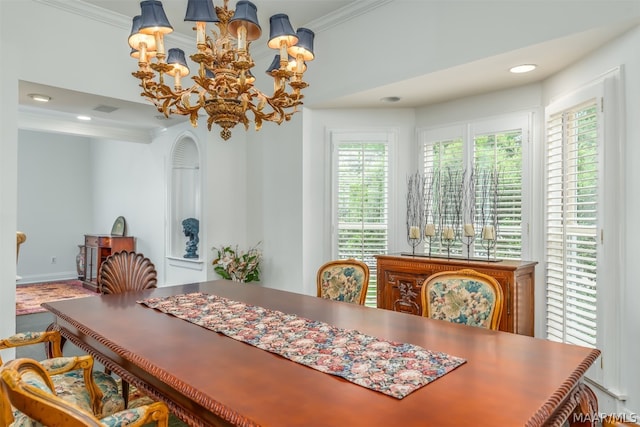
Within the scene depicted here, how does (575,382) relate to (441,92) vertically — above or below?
below

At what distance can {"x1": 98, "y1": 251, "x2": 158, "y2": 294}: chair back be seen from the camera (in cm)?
315

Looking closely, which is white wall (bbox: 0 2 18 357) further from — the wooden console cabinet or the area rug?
the wooden console cabinet

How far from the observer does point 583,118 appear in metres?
2.90

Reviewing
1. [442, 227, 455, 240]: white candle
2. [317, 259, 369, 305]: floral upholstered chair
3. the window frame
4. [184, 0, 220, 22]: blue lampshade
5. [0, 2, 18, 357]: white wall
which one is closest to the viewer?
[184, 0, 220, 22]: blue lampshade

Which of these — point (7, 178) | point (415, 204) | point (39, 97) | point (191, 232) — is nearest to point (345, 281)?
point (415, 204)

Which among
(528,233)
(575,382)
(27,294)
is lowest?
(27,294)

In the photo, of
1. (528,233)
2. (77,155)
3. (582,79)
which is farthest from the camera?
(77,155)

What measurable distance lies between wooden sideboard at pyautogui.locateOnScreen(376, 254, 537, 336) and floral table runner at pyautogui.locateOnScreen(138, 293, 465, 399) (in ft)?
5.16

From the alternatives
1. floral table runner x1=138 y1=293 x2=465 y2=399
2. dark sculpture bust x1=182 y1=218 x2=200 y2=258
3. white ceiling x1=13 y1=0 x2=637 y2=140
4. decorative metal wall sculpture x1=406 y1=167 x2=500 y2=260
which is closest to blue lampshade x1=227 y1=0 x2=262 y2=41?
floral table runner x1=138 y1=293 x2=465 y2=399

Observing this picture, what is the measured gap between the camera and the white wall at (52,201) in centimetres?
784

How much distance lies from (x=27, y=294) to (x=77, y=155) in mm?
3016

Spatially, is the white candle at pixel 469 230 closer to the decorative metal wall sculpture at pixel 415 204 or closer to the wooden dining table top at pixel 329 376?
the decorative metal wall sculpture at pixel 415 204

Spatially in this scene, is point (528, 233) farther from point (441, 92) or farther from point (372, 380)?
point (372, 380)

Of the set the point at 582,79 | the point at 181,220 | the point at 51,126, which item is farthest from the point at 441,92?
the point at 51,126
